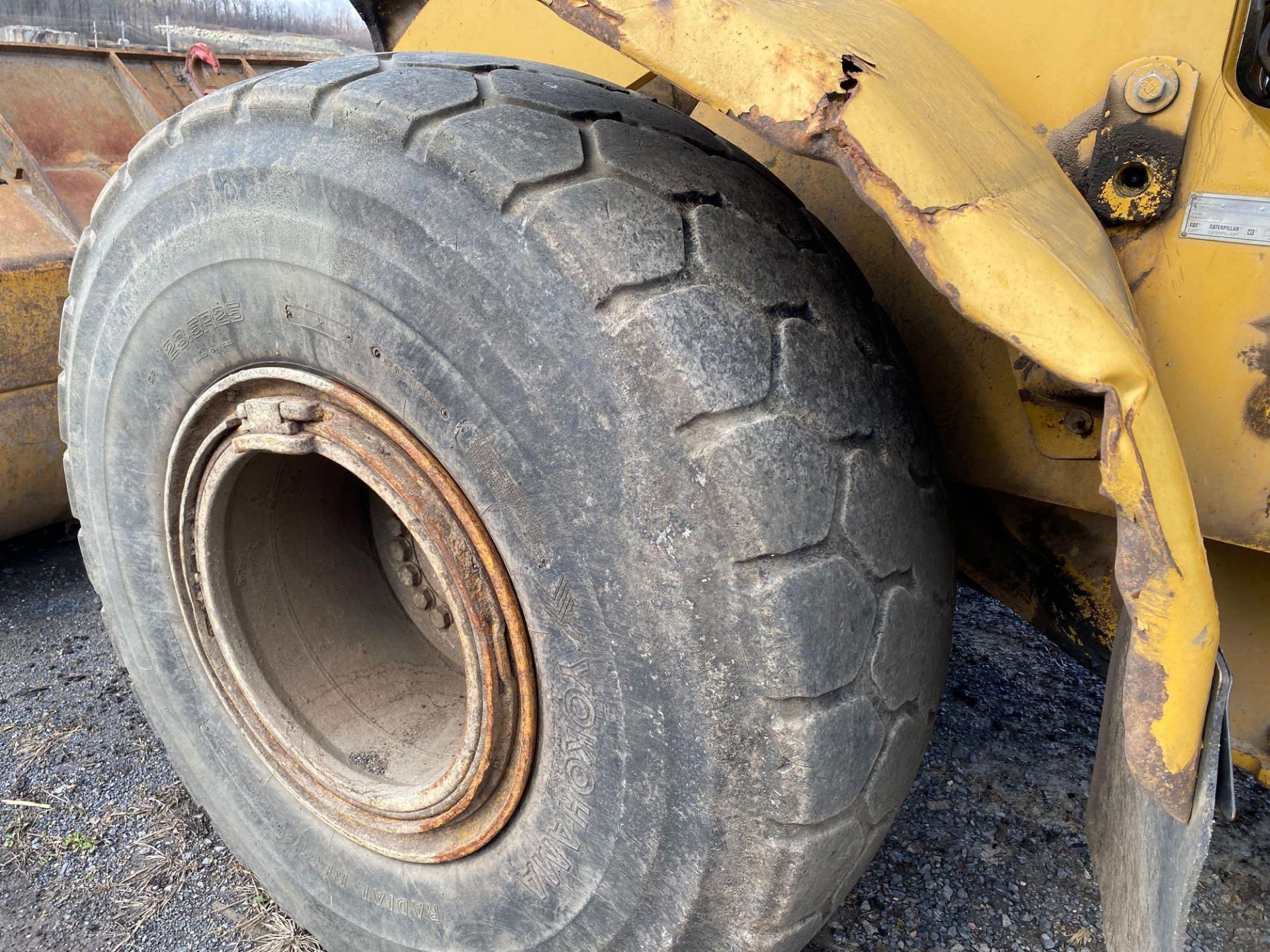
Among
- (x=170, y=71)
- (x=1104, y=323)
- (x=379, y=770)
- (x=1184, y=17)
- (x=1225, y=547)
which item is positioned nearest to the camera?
(x=1104, y=323)

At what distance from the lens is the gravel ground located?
5.59 ft

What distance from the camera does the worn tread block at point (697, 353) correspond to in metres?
0.97

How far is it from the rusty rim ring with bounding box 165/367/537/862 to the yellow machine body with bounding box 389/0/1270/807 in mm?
572

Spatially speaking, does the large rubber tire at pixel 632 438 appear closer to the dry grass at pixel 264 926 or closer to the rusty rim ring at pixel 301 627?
the rusty rim ring at pixel 301 627

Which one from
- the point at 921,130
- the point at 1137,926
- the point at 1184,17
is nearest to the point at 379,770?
the point at 1137,926

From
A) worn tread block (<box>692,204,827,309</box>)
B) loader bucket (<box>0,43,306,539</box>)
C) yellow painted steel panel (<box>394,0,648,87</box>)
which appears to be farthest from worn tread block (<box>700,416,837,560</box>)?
loader bucket (<box>0,43,306,539</box>)

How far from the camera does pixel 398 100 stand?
1.16 metres

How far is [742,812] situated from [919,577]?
1.12ft

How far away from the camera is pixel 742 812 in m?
1.06

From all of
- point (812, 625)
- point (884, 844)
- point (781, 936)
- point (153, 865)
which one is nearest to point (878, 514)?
point (812, 625)

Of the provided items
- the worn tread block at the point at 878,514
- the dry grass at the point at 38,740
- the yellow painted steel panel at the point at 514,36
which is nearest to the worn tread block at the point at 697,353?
the worn tread block at the point at 878,514

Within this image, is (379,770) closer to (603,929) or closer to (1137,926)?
(603,929)

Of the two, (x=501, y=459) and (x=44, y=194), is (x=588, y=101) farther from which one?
(x=44, y=194)

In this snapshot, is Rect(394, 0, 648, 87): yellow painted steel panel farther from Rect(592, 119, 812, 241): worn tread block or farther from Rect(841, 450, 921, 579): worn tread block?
Rect(841, 450, 921, 579): worn tread block
